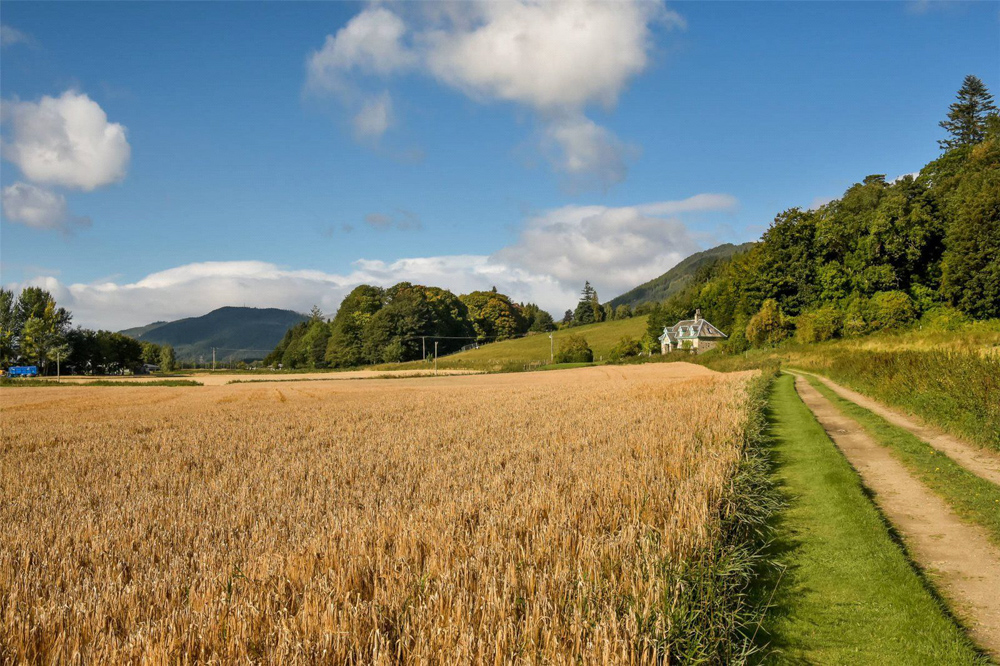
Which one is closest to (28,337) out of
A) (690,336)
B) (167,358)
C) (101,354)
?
(101,354)

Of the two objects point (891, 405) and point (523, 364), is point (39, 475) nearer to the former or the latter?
point (891, 405)

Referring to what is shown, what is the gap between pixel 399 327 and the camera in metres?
132

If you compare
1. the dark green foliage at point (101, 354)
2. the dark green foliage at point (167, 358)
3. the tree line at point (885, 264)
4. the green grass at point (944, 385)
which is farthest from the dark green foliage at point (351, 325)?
the green grass at point (944, 385)

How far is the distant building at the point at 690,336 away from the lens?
106000mm

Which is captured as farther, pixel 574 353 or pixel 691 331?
pixel 691 331

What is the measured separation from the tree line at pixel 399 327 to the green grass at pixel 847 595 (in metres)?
121

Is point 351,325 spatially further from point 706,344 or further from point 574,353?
point 706,344

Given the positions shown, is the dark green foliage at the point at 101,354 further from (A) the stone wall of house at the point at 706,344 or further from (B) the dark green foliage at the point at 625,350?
(A) the stone wall of house at the point at 706,344

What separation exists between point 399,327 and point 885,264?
94.5 meters

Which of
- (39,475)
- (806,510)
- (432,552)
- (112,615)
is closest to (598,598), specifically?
(432,552)

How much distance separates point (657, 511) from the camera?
687cm

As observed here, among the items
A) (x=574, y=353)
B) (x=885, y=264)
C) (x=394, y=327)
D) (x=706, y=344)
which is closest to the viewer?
(x=885, y=264)

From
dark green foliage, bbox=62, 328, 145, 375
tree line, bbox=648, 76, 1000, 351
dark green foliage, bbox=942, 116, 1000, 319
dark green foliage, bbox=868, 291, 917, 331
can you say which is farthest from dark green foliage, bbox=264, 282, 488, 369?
dark green foliage, bbox=942, 116, 1000, 319

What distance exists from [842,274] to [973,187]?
18.2 metres
